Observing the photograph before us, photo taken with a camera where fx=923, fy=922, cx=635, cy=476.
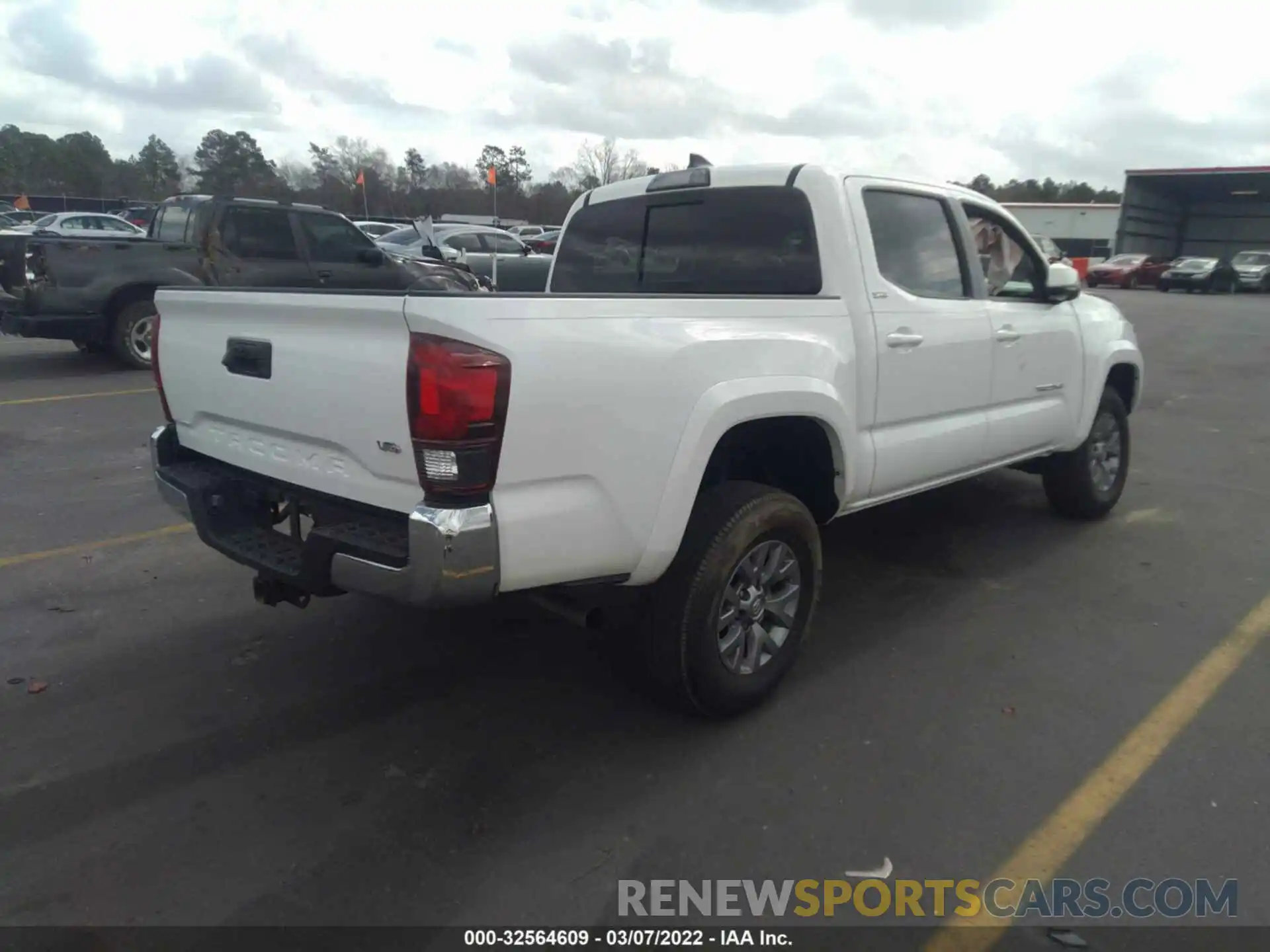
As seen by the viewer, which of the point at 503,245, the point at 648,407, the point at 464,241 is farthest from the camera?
the point at 503,245

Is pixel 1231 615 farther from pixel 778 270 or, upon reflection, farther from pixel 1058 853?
pixel 778 270

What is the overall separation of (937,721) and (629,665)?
1.20m

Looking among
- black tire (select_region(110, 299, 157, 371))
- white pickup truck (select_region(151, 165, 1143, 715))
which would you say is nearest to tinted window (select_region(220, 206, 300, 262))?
black tire (select_region(110, 299, 157, 371))

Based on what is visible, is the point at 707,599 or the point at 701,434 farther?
the point at 707,599

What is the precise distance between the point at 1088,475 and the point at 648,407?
3902mm

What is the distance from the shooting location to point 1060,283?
4895 millimetres

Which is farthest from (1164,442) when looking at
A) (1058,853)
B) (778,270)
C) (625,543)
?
(625,543)

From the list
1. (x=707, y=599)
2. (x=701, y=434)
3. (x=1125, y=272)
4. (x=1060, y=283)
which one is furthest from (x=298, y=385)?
(x=1125, y=272)

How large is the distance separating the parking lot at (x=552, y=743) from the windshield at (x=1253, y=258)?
3703 cm

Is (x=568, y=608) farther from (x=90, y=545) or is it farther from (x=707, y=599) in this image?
(x=90, y=545)

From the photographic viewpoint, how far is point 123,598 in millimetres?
4391

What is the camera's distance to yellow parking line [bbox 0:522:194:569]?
4828 mm

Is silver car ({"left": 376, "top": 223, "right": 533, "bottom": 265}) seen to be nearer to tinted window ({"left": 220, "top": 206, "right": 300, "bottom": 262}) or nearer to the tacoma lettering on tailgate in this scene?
tinted window ({"left": 220, "top": 206, "right": 300, "bottom": 262})

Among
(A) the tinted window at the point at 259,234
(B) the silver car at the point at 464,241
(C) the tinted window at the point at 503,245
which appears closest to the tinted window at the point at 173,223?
(A) the tinted window at the point at 259,234
